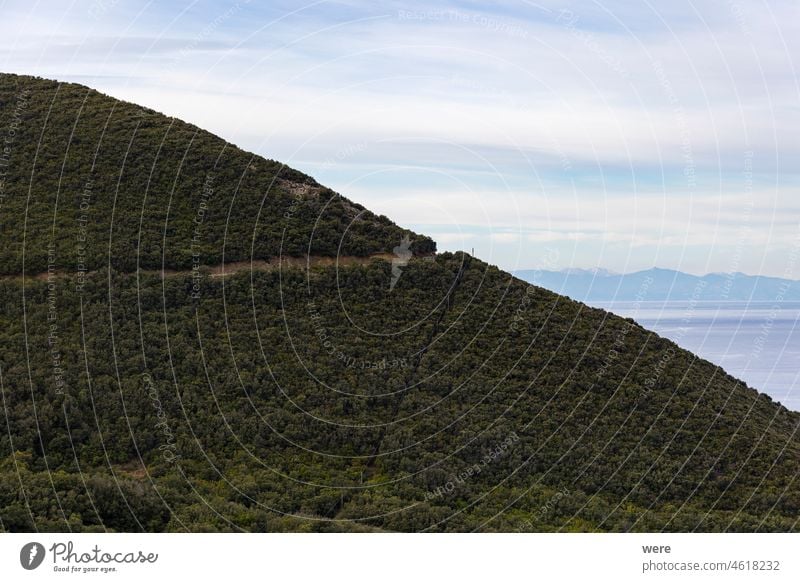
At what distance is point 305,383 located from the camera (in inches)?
1597

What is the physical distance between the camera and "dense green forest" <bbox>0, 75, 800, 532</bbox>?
34.2 m

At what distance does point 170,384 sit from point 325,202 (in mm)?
15448

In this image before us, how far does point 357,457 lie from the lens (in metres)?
37.7

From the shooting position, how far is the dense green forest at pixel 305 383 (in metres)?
34.2
